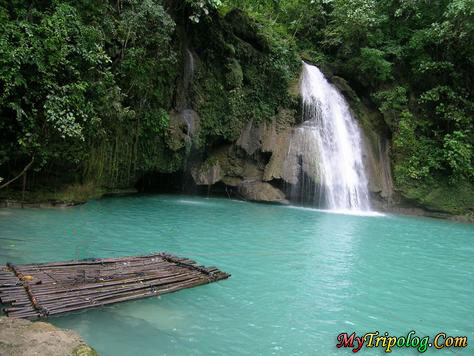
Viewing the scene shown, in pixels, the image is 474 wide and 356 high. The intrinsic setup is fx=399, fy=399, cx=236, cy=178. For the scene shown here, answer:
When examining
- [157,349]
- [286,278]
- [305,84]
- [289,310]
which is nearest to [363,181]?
[305,84]

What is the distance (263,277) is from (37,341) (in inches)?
152

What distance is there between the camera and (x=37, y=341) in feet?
9.32

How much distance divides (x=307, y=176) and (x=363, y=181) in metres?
2.99

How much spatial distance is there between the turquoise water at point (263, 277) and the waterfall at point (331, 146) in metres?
3.55

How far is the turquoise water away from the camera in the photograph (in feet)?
13.6

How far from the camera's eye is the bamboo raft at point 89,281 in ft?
13.6

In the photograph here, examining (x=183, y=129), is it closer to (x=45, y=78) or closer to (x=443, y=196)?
(x=45, y=78)

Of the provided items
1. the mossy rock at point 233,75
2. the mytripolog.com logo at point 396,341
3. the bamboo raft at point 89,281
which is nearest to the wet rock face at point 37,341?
the bamboo raft at point 89,281

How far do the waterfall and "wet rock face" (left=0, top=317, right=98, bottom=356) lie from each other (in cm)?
1328

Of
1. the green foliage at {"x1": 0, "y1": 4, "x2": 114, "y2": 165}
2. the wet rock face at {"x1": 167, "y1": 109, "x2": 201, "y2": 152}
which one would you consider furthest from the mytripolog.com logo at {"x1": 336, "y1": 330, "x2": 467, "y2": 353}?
the wet rock face at {"x1": 167, "y1": 109, "x2": 201, "y2": 152}

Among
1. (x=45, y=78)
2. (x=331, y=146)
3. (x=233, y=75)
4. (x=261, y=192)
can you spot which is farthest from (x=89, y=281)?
(x=331, y=146)

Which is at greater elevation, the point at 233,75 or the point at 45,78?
the point at 233,75

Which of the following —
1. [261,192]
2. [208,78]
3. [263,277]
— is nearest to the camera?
[263,277]

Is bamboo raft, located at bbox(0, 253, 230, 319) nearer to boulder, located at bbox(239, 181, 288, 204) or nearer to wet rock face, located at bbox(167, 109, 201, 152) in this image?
wet rock face, located at bbox(167, 109, 201, 152)
